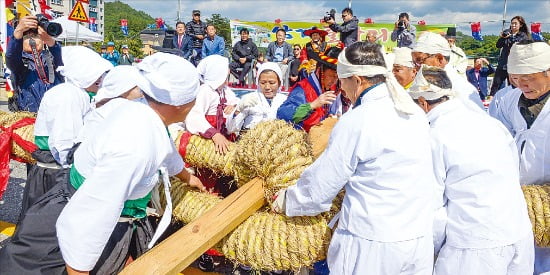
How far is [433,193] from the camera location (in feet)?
6.47

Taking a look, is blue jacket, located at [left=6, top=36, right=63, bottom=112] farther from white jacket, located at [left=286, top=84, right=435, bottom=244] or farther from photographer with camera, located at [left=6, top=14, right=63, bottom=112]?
white jacket, located at [left=286, top=84, right=435, bottom=244]

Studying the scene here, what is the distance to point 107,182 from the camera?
1.63 metres

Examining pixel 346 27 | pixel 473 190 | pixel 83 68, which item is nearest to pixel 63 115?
pixel 83 68

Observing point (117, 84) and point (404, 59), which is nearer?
point (117, 84)

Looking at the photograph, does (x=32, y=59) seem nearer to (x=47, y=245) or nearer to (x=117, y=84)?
(x=117, y=84)

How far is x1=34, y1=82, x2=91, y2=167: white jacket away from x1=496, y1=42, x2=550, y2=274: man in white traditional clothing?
280 centimetres

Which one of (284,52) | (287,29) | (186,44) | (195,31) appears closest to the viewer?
(186,44)

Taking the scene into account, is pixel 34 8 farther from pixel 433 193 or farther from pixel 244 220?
pixel 433 193

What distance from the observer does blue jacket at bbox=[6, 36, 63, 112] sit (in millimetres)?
3812

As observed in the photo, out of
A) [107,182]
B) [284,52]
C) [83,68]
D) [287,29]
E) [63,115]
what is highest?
[287,29]


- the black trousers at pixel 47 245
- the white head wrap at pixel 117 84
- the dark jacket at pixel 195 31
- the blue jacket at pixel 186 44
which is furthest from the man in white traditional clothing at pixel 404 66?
the dark jacket at pixel 195 31

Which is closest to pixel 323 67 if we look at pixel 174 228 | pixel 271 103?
pixel 271 103

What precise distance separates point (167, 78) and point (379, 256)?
118 cm

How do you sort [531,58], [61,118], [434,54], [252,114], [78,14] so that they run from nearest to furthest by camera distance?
[531,58]
[61,118]
[252,114]
[434,54]
[78,14]
